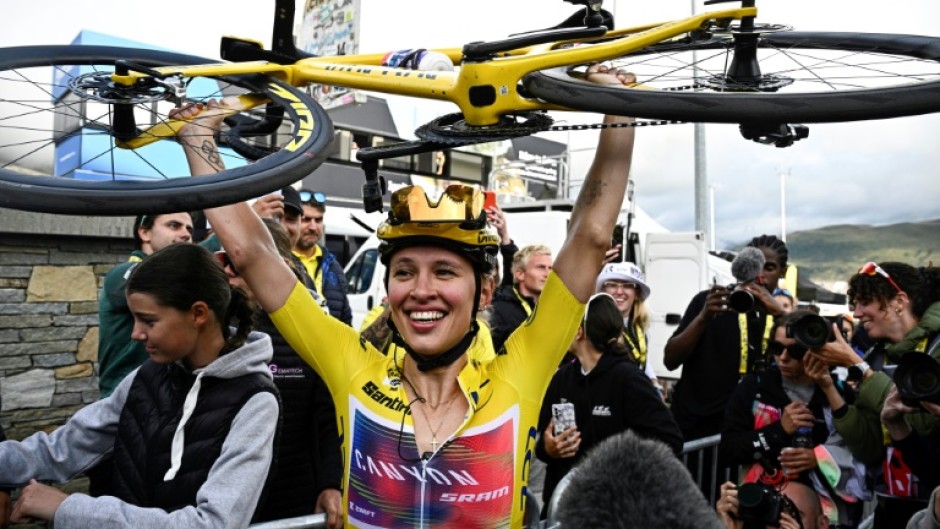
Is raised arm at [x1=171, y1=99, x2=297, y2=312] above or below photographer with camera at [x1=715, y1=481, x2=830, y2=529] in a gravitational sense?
above

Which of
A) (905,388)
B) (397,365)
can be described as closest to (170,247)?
(397,365)

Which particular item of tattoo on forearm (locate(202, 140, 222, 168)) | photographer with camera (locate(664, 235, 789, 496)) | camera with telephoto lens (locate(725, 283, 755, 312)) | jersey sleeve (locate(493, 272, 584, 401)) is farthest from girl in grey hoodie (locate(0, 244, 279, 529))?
photographer with camera (locate(664, 235, 789, 496))

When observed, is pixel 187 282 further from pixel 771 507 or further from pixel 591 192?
pixel 771 507

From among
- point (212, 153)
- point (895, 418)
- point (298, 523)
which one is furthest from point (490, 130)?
point (895, 418)

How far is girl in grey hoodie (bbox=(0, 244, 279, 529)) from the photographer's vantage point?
74.9 inches

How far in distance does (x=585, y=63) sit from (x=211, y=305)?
55.3 inches

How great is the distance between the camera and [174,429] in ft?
6.91

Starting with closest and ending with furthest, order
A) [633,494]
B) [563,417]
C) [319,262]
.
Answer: [633,494]
[563,417]
[319,262]

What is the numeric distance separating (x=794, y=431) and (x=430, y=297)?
245 centimetres

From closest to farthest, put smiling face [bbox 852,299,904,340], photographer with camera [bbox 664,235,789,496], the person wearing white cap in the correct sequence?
smiling face [bbox 852,299,904,340] → photographer with camera [bbox 664,235,789,496] → the person wearing white cap

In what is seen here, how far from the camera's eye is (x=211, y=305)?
2.34 m

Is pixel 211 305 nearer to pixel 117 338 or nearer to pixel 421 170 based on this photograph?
pixel 117 338

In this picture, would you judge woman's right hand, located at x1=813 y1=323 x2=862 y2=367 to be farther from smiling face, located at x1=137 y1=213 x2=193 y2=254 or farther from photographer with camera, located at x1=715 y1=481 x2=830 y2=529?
smiling face, located at x1=137 y1=213 x2=193 y2=254

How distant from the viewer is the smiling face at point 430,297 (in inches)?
78.7
